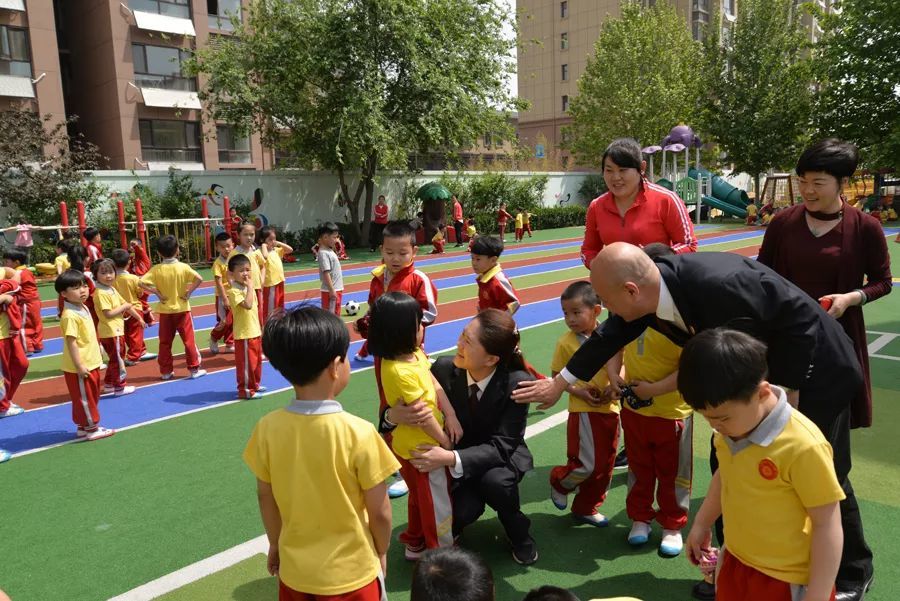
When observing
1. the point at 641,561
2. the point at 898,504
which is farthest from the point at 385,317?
the point at 898,504

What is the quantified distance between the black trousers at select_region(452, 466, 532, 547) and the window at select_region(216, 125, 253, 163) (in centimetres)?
3230

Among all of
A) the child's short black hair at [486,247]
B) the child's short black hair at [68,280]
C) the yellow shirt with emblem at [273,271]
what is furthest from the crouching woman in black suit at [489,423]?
the yellow shirt with emblem at [273,271]

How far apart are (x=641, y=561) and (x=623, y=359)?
1.06 metres

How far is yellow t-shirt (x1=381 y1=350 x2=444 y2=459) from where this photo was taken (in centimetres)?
303

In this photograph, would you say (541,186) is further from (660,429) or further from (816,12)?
(660,429)

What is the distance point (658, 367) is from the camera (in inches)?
135

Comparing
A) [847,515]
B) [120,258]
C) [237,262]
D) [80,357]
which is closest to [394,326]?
[847,515]

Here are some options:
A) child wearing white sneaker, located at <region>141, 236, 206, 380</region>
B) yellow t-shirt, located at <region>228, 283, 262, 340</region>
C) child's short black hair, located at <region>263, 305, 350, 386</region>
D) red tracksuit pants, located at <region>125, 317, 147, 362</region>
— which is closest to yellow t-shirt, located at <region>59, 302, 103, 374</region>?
yellow t-shirt, located at <region>228, 283, 262, 340</region>

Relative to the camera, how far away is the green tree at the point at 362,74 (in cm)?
2023

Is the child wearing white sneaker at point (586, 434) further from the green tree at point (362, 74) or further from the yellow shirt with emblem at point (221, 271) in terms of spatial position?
the green tree at point (362, 74)

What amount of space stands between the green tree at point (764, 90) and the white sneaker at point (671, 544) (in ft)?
108

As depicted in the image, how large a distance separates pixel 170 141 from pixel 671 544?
110 feet

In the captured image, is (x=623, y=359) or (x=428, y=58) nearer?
(x=623, y=359)

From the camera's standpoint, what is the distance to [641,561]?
346 centimetres
